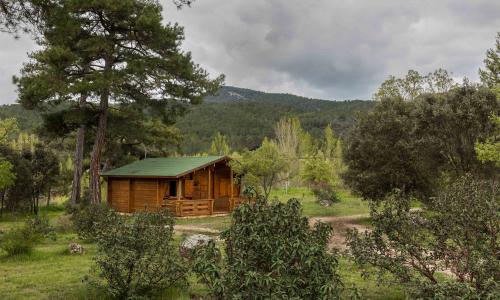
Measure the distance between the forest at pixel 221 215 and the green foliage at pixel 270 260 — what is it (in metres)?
0.02

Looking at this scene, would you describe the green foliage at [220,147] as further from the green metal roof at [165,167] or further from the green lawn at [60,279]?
the green lawn at [60,279]

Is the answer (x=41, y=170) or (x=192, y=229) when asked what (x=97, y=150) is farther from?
(x=192, y=229)

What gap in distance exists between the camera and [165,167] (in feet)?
79.8

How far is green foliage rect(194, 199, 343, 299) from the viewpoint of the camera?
4820mm

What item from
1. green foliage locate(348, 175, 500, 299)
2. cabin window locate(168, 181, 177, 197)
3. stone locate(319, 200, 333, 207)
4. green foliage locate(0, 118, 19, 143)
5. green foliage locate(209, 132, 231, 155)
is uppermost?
green foliage locate(209, 132, 231, 155)

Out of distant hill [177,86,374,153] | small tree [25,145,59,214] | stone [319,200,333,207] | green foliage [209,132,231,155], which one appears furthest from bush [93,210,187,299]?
distant hill [177,86,374,153]

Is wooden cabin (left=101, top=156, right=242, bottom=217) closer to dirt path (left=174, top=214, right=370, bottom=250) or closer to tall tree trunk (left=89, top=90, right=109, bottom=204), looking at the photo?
tall tree trunk (left=89, top=90, right=109, bottom=204)

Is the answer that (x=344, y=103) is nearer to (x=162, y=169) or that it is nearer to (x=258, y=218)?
(x=162, y=169)

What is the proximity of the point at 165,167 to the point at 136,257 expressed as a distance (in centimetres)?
1778

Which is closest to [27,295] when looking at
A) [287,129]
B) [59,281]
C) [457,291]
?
[59,281]

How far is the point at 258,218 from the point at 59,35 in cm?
659

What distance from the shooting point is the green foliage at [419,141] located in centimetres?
1611

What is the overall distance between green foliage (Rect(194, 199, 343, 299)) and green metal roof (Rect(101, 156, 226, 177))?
Answer: 55.8ft

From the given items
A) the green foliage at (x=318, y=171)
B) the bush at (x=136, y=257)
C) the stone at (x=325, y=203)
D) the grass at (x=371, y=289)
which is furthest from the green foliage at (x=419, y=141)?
the green foliage at (x=318, y=171)
